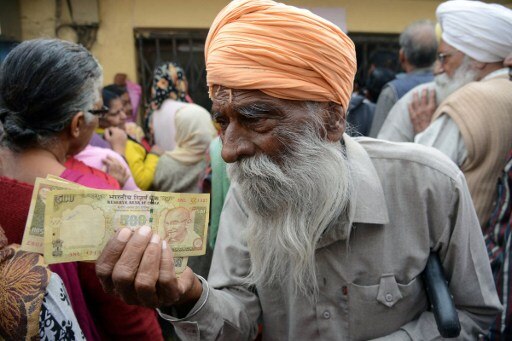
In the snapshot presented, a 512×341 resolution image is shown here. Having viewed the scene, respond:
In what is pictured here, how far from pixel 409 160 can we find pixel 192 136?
8.98ft

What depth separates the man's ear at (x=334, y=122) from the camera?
1.86m

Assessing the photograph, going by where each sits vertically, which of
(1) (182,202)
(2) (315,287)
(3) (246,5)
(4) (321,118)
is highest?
(3) (246,5)

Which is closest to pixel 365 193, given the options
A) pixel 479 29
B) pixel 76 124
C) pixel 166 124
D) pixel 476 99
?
pixel 76 124

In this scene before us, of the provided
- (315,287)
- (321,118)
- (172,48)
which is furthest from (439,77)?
(172,48)

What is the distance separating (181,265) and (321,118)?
71cm

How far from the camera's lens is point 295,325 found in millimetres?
1851

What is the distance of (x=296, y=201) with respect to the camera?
5.90 feet

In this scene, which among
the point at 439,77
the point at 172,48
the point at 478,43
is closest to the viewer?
the point at 478,43

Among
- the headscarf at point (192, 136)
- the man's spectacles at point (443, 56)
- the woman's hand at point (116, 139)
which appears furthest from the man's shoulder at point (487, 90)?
the woman's hand at point (116, 139)

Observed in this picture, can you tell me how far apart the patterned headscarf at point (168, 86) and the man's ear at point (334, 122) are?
3256 millimetres

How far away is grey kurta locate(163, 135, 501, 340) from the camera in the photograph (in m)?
1.81

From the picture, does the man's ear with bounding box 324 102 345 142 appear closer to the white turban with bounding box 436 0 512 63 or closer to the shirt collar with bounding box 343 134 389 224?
the shirt collar with bounding box 343 134 389 224

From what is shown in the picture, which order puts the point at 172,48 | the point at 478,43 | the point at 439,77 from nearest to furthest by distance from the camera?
the point at 478,43 → the point at 439,77 → the point at 172,48

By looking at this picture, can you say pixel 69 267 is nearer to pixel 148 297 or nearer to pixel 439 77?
pixel 148 297
